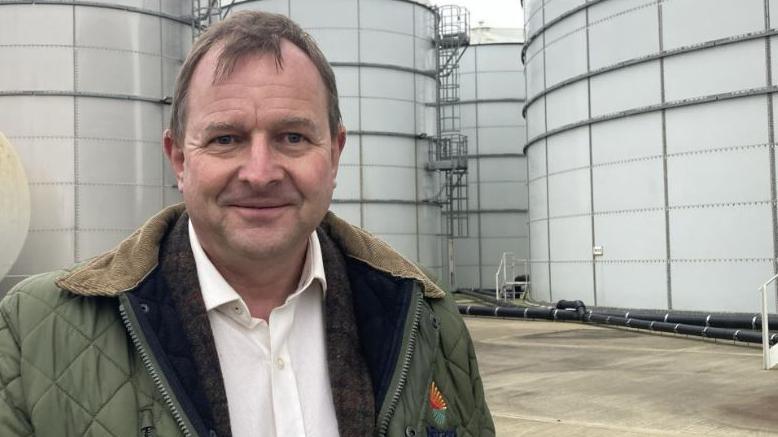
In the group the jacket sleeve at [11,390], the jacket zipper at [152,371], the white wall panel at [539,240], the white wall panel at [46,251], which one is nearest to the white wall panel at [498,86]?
the white wall panel at [539,240]

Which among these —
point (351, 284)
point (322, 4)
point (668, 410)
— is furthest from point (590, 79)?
point (351, 284)

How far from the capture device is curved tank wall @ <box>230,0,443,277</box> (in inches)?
910

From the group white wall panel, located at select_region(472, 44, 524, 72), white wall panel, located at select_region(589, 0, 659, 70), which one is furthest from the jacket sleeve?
white wall panel, located at select_region(472, 44, 524, 72)

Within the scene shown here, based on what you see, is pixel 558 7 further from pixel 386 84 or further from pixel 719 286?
pixel 719 286

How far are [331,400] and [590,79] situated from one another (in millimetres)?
16607

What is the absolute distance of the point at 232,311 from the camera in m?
1.96

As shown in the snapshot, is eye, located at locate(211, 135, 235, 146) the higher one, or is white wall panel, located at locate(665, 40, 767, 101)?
white wall panel, located at locate(665, 40, 767, 101)

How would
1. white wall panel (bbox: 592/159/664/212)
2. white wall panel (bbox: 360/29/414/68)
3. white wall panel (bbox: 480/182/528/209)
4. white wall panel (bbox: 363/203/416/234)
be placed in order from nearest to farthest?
white wall panel (bbox: 592/159/664/212) → white wall panel (bbox: 363/203/416/234) → white wall panel (bbox: 360/29/414/68) → white wall panel (bbox: 480/182/528/209)

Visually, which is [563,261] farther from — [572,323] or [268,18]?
[268,18]

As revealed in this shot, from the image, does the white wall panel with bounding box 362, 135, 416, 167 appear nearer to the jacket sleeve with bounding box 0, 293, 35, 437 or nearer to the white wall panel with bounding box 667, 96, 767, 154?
the white wall panel with bounding box 667, 96, 767, 154

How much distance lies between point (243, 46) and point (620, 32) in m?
16.2

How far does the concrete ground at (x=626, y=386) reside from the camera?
6.85 m

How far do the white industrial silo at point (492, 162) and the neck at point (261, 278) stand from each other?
27.8 meters

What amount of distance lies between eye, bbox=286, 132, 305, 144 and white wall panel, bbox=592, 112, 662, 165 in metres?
15.0
